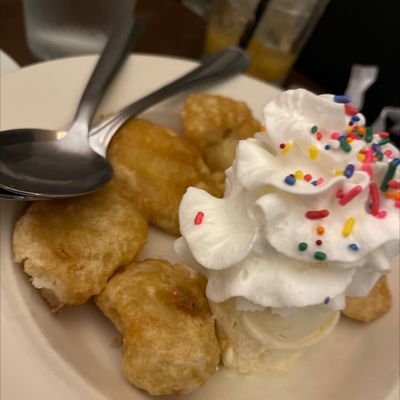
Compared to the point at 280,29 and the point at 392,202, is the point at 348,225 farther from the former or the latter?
the point at 280,29

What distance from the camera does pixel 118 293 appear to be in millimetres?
936

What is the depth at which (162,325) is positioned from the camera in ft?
2.91

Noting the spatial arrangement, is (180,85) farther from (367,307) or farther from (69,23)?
(367,307)

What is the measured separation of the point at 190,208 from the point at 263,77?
41.4 inches

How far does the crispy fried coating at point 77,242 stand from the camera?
35.3 inches

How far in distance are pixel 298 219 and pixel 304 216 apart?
0.4 inches

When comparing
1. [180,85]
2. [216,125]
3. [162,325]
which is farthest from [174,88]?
[162,325]

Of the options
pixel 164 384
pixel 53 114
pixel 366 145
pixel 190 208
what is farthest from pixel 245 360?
pixel 53 114

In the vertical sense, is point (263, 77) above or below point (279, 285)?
below

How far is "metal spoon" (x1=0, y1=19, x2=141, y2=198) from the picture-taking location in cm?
94

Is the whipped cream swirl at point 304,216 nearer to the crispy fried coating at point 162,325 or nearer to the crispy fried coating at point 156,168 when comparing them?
the crispy fried coating at point 162,325

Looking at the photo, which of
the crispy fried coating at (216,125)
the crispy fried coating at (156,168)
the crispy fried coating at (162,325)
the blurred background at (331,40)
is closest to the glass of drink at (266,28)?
the blurred background at (331,40)

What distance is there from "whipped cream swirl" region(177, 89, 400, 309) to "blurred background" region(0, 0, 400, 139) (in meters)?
0.96

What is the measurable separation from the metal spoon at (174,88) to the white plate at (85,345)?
0.17 ft
